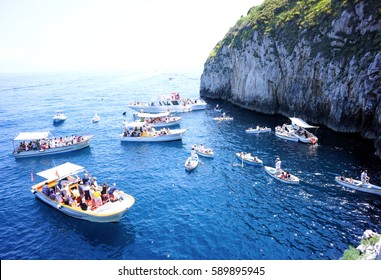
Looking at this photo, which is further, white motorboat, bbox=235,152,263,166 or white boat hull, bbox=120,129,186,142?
white boat hull, bbox=120,129,186,142

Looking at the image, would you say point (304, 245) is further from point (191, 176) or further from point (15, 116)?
point (15, 116)

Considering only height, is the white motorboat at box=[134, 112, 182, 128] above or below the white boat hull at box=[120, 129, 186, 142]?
above

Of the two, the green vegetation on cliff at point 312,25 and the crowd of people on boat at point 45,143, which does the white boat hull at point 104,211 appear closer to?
the crowd of people on boat at point 45,143

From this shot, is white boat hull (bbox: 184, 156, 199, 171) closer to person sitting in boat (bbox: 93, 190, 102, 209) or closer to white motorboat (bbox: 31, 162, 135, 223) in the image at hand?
white motorboat (bbox: 31, 162, 135, 223)

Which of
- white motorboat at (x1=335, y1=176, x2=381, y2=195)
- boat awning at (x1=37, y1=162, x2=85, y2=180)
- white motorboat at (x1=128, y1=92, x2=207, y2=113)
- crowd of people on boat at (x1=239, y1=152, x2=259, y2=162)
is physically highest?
white motorboat at (x1=128, y1=92, x2=207, y2=113)

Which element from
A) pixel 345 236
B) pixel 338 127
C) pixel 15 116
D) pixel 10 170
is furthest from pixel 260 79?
pixel 15 116

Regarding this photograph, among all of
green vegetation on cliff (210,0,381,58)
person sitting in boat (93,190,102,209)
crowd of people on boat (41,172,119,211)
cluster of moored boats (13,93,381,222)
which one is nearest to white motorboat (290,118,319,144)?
cluster of moored boats (13,93,381,222)

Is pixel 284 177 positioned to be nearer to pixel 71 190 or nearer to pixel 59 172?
pixel 71 190
